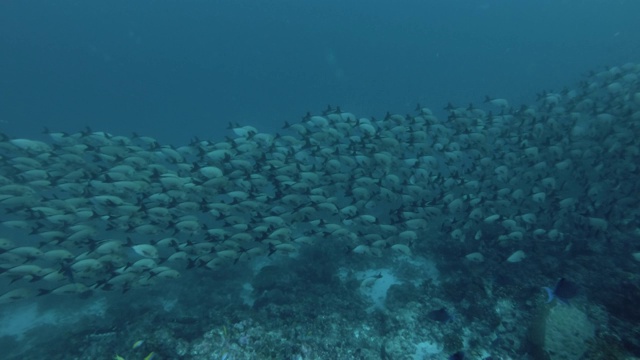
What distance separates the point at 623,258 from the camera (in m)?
9.32

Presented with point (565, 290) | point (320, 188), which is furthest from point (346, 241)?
point (565, 290)

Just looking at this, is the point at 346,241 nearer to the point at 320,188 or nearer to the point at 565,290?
the point at 320,188

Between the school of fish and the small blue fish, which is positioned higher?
the school of fish

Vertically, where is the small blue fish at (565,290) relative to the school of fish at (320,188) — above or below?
below

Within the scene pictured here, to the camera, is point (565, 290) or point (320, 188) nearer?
point (565, 290)

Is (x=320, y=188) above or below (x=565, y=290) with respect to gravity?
above

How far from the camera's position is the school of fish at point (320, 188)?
32.8 ft

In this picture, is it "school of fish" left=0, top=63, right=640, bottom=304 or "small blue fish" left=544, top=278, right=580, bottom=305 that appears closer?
"small blue fish" left=544, top=278, right=580, bottom=305

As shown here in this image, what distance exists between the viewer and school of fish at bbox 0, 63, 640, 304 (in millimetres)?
10008

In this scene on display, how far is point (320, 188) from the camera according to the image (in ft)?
36.7

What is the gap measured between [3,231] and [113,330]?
1983 cm

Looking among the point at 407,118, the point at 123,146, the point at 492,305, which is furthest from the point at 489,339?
the point at 123,146

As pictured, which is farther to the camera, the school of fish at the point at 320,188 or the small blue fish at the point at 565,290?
the school of fish at the point at 320,188

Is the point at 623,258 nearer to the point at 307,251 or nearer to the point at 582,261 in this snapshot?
the point at 582,261
